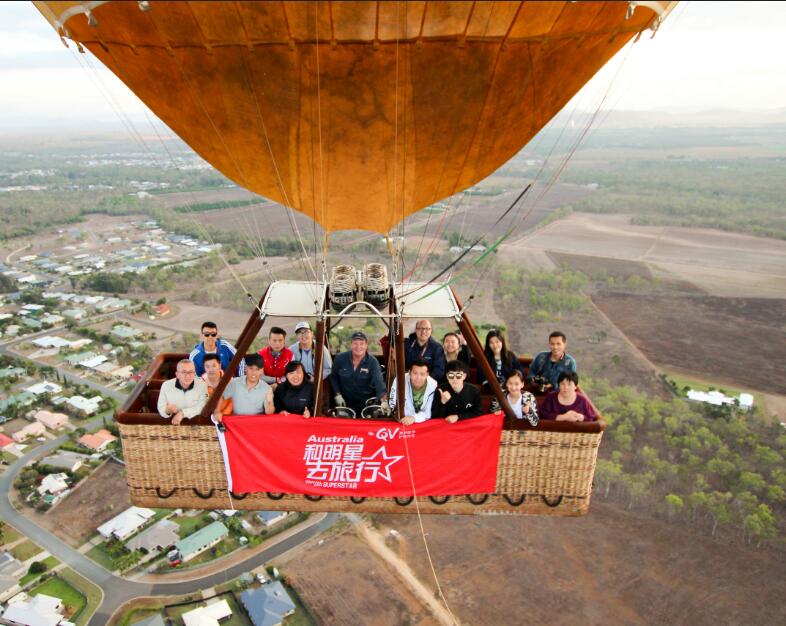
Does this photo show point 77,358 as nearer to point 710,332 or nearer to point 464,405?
point 464,405

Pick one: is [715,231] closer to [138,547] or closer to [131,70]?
[138,547]

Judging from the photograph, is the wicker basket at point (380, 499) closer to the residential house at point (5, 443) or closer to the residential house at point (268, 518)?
→ the residential house at point (268, 518)

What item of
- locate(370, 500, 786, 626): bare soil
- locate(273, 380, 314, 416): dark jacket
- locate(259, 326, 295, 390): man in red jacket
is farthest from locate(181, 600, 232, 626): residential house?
locate(273, 380, 314, 416): dark jacket

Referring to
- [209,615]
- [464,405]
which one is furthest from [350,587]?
[464,405]

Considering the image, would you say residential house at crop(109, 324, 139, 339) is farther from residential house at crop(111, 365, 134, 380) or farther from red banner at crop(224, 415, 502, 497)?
red banner at crop(224, 415, 502, 497)

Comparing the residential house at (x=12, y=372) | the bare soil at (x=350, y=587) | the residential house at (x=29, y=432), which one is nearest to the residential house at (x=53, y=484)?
the residential house at (x=29, y=432)

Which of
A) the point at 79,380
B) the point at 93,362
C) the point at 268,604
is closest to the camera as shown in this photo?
the point at 268,604
